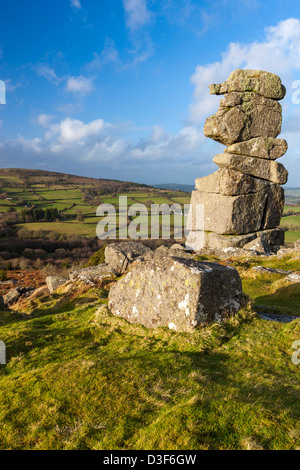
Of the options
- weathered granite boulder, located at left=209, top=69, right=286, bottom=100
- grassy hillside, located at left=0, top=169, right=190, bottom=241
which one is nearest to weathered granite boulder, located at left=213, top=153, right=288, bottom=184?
weathered granite boulder, located at left=209, top=69, right=286, bottom=100

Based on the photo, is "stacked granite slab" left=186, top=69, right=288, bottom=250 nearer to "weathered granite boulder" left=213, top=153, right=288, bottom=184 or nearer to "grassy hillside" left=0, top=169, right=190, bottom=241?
"weathered granite boulder" left=213, top=153, right=288, bottom=184

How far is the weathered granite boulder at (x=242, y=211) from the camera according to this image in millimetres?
29359

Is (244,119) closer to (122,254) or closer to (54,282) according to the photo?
(122,254)

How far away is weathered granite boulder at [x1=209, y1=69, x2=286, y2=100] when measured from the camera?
28438mm

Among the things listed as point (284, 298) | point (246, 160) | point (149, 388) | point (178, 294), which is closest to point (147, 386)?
point (149, 388)

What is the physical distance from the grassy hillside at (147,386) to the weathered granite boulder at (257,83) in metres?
27.4

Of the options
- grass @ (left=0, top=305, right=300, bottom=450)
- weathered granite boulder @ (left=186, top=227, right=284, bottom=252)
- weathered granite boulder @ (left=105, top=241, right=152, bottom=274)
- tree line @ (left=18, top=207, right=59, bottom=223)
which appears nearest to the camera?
grass @ (left=0, top=305, right=300, bottom=450)

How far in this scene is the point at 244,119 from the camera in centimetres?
2869

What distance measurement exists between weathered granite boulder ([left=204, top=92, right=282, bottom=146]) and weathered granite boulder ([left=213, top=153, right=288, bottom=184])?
2.04 meters

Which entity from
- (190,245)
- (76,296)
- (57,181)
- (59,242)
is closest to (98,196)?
(57,181)

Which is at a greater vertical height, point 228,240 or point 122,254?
point 228,240

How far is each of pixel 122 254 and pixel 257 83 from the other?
900 inches

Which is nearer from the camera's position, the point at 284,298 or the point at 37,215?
the point at 284,298

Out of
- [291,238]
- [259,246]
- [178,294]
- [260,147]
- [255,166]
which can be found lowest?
[291,238]
